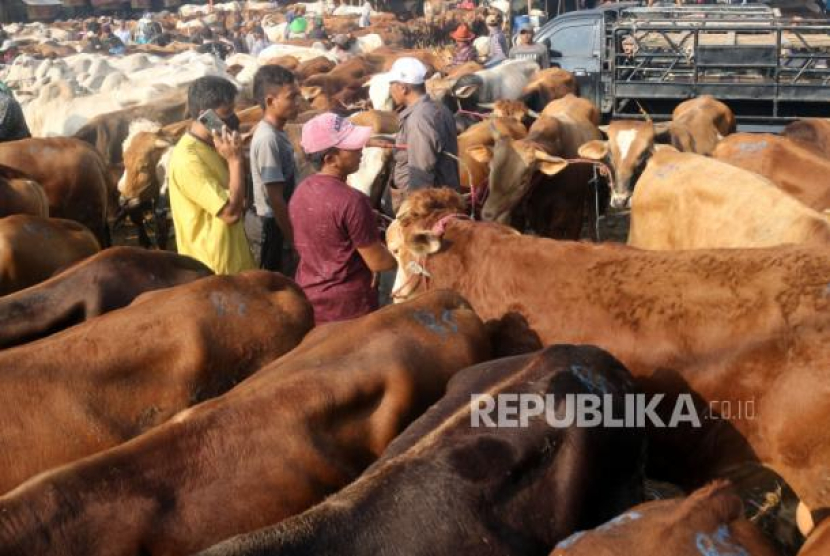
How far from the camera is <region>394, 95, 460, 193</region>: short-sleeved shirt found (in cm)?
668


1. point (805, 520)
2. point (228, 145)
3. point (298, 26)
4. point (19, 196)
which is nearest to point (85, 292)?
point (228, 145)

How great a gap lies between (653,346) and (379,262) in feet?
4.93

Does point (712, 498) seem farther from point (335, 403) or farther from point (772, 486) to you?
point (335, 403)

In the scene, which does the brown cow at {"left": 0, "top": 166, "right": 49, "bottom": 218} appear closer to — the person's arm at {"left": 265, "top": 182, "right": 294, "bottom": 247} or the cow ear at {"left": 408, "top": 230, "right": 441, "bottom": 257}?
the person's arm at {"left": 265, "top": 182, "right": 294, "bottom": 247}

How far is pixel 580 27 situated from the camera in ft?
50.8

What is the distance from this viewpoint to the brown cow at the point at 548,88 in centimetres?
1285

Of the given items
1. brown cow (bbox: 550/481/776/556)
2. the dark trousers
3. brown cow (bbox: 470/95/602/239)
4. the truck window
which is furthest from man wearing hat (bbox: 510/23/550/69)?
brown cow (bbox: 550/481/776/556)

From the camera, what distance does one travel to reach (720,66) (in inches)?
405

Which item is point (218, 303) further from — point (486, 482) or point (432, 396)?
point (486, 482)

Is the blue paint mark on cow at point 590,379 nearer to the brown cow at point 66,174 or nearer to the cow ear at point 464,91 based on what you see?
the brown cow at point 66,174

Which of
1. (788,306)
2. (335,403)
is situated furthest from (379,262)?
(788,306)

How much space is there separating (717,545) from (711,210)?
3.52 metres

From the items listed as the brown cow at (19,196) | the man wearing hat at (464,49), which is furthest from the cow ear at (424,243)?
the man wearing hat at (464,49)

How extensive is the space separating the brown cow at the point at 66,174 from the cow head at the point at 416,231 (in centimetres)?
497
